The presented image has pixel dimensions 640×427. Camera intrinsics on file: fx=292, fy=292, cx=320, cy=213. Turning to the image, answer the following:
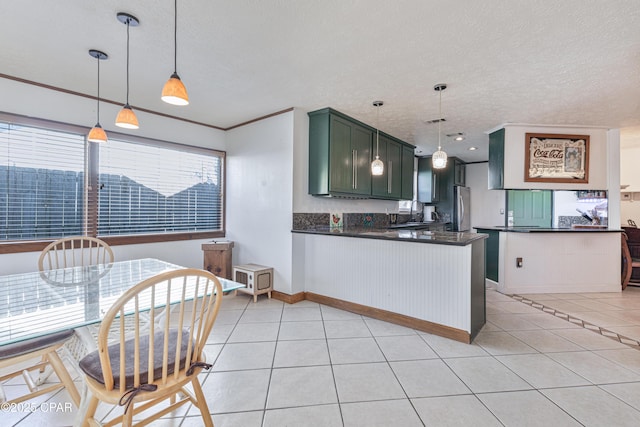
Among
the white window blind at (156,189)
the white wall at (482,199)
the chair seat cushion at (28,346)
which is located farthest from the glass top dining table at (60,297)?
the white wall at (482,199)

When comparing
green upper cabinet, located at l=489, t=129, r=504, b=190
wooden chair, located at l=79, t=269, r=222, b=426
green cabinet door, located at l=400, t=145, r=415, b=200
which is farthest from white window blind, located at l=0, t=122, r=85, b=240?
green upper cabinet, located at l=489, t=129, r=504, b=190

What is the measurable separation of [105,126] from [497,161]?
5186 mm

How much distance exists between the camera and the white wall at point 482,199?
278 inches

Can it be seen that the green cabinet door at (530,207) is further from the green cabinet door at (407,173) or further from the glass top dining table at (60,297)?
the glass top dining table at (60,297)

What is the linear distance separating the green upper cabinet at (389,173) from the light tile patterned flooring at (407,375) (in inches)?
88.4

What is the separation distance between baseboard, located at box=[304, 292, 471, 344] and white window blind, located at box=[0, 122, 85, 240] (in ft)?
9.33

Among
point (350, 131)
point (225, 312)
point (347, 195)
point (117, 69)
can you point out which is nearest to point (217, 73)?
point (117, 69)

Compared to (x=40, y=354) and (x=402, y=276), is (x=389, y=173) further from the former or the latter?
(x=40, y=354)

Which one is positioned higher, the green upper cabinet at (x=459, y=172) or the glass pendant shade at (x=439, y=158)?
the green upper cabinet at (x=459, y=172)

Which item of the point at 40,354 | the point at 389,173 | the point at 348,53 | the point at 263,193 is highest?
the point at 348,53

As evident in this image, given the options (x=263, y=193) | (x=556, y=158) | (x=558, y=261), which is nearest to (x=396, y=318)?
(x=263, y=193)

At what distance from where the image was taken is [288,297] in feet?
11.8

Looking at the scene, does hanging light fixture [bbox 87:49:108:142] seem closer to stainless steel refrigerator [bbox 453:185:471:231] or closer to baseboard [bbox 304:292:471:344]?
baseboard [bbox 304:292:471:344]

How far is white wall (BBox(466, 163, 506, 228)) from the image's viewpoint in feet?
23.1
